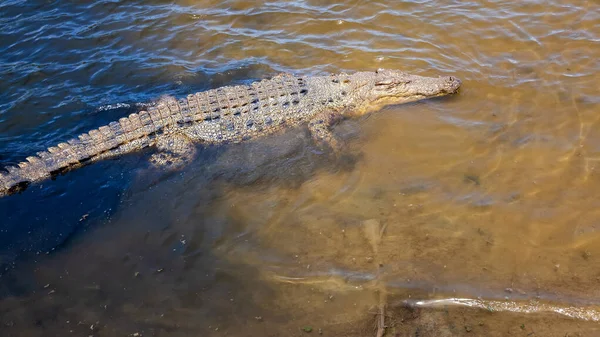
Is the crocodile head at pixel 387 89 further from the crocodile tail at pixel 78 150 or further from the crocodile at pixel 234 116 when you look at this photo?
the crocodile tail at pixel 78 150

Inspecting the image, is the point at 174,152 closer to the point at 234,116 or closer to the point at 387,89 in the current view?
the point at 234,116

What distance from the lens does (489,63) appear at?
23.2ft

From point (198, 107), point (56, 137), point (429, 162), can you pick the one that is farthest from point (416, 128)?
point (56, 137)

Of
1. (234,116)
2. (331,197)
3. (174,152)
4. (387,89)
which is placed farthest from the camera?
(387,89)

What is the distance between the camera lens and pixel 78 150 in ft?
18.8

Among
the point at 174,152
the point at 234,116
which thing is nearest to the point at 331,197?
the point at 234,116

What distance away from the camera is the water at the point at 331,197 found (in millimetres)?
3986

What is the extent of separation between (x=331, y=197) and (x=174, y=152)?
246 centimetres

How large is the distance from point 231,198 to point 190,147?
130cm

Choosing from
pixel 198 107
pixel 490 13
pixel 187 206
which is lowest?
pixel 187 206

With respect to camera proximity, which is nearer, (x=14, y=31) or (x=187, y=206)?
(x=187, y=206)

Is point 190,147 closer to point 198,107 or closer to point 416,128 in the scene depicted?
point 198,107

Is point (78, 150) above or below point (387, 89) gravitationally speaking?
below

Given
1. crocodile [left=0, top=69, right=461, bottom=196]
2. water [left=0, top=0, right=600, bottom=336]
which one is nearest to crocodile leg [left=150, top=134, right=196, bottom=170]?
crocodile [left=0, top=69, right=461, bottom=196]
